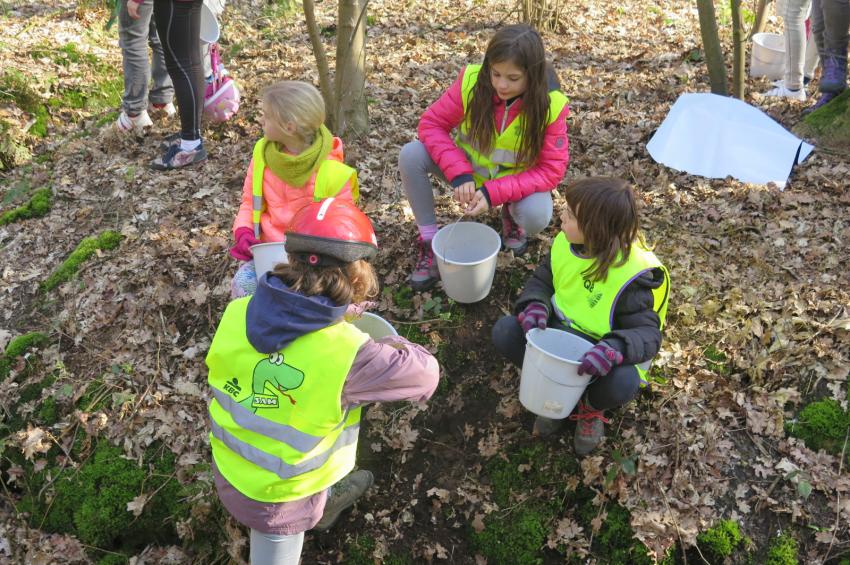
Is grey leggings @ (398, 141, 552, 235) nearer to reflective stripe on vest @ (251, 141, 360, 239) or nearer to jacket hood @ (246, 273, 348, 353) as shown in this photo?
reflective stripe on vest @ (251, 141, 360, 239)

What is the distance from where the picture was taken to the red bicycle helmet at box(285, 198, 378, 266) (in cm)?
241

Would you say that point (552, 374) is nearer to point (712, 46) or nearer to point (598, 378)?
point (598, 378)

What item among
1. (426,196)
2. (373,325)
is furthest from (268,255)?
(426,196)

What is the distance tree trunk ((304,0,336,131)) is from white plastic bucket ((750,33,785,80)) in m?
4.38

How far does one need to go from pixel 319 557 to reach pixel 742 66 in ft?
17.6

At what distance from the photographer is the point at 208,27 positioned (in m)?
5.81

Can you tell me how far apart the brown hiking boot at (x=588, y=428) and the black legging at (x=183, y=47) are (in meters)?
4.10

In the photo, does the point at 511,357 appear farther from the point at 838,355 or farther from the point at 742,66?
the point at 742,66

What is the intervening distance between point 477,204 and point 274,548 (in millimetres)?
2222

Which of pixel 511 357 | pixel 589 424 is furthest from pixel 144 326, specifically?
pixel 589 424

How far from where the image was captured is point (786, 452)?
321 centimetres

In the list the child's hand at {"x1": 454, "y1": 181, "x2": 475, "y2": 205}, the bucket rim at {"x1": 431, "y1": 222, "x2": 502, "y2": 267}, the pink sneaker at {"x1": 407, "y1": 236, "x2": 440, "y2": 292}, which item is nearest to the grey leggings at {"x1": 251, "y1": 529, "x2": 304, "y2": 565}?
the bucket rim at {"x1": 431, "y1": 222, "x2": 502, "y2": 267}

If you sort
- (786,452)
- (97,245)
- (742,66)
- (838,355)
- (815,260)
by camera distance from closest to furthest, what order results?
(786,452) → (838,355) → (815,260) → (97,245) → (742,66)

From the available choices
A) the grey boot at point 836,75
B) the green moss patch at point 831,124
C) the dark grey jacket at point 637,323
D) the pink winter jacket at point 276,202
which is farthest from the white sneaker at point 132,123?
the grey boot at point 836,75
